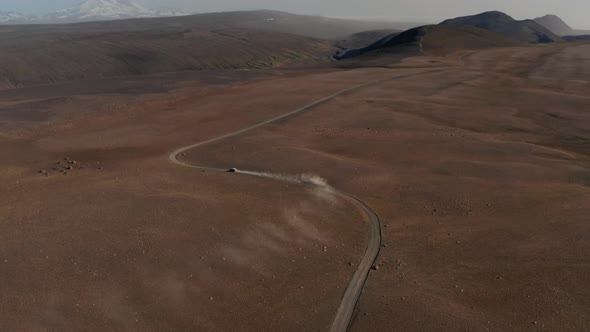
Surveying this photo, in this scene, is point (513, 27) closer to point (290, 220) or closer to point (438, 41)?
point (438, 41)

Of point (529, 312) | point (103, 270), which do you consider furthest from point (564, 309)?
point (103, 270)

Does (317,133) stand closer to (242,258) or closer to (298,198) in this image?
(298,198)

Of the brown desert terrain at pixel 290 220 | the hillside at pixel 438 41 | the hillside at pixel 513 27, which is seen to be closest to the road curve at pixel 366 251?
the brown desert terrain at pixel 290 220

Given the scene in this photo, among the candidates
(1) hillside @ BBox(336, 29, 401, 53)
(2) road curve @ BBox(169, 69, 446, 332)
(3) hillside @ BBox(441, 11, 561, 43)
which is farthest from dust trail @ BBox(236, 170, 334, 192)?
(3) hillside @ BBox(441, 11, 561, 43)

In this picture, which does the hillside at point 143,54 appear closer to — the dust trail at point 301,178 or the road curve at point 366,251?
the road curve at point 366,251

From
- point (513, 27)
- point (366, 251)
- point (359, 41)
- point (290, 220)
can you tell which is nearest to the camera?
point (366, 251)

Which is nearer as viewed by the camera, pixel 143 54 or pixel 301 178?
pixel 301 178

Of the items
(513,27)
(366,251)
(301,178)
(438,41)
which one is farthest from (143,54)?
(513,27)
